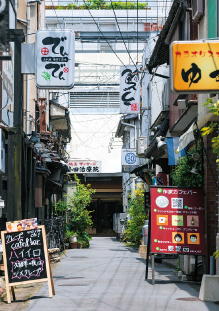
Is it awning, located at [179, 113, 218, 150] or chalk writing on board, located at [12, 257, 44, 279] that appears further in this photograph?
awning, located at [179, 113, 218, 150]

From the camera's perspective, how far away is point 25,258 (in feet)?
31.4

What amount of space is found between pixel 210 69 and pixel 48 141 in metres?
16.0

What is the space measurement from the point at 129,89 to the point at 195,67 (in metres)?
19.2

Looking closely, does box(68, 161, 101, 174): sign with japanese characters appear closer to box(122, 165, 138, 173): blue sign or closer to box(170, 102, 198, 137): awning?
box(122, 165, 138, 173): blue sign

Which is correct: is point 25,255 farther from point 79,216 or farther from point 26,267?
point 79,216

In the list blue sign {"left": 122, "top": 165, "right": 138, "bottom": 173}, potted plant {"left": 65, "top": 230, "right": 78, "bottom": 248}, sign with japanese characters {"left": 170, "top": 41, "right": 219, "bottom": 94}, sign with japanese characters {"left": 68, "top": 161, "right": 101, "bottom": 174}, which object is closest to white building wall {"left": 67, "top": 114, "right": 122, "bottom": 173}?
sign with japanese characters {"left": 68, "top": 161, "right": 101, "bottom": 174}

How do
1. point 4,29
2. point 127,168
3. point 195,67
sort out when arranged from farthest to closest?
point 127,168, point 195,67, point 4,29

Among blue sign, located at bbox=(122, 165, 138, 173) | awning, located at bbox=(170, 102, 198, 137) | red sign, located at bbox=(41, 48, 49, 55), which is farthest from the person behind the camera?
blue sign, located at bbox=(122, 165, 138, 173)

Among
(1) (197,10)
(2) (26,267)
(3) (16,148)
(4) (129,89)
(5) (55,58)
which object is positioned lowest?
(2) (26,267)

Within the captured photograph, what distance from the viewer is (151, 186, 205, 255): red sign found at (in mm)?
11375

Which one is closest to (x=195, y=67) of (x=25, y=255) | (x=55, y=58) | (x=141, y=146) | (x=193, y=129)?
(x=193, y=129)

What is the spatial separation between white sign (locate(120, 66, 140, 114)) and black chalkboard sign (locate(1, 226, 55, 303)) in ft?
54.8

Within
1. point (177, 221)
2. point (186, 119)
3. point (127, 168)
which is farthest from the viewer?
point (127, 168)

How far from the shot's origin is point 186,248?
37.2ft
